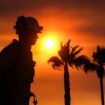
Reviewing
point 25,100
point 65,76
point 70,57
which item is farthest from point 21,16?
point 70,57

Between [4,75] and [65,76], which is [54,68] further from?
[4,75]

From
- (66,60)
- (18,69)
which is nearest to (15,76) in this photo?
(18,69)

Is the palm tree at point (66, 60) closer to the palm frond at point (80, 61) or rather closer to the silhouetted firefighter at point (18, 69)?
the palm frond at point (80, 61)

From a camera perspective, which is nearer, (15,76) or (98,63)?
(15,76)

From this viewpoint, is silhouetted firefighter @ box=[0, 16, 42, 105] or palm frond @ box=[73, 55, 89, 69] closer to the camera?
silhouetted firefighter @ box=[0, 16, 42, 105]

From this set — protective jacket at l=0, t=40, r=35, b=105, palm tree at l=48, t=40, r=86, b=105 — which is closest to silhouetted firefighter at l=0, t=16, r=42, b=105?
protective jacket at l=0, t=40, r=35, b=105

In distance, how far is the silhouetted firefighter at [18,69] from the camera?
730 cm

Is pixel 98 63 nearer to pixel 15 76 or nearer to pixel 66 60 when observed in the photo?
pixel 66 60

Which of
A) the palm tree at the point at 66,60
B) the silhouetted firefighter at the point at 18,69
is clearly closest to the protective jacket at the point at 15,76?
the silhouetted firefighter at the point at 18,69

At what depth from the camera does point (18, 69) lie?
7.39 meters

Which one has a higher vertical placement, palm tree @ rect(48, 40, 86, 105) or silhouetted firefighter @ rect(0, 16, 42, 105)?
palm tree @ rect(48, 40, 86, 105)

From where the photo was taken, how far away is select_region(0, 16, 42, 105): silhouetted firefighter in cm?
730

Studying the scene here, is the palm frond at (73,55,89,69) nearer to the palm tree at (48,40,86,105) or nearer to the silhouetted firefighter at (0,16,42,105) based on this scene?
the palm tree at (48,40,86,105)

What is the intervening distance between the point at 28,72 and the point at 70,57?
178 feet
